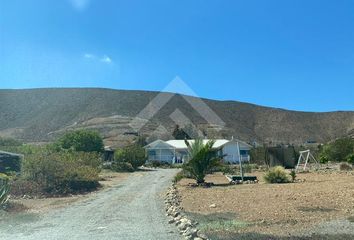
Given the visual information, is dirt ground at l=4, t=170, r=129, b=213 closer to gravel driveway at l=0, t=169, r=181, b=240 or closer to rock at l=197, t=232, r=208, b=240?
gravel driveway at l=0, t=169, r=181, b=240

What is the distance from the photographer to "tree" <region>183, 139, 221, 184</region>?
25609 mm

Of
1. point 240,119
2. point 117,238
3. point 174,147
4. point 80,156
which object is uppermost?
point 240,119

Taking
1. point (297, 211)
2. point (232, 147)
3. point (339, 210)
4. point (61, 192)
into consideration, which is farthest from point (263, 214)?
point (232, 147)

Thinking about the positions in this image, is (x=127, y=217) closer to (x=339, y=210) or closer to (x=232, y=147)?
(x=339, y=210)

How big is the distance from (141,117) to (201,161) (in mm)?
82938

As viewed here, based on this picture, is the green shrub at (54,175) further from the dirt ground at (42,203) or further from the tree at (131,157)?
the tree at (131,157)

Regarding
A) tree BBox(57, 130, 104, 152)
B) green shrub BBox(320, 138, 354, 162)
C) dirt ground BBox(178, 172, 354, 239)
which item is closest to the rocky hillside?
tree BBox(57, 130, 104, 152)

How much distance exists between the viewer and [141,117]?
354 feet

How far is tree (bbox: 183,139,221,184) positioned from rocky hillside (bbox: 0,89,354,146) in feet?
223

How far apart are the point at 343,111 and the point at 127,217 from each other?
107 meters

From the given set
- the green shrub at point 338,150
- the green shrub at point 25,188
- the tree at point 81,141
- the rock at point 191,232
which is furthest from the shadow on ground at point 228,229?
the tree at point 81,141

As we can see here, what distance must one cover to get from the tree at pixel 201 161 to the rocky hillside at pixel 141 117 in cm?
6786

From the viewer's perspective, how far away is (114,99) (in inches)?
4542

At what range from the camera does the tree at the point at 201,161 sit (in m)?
25.6
